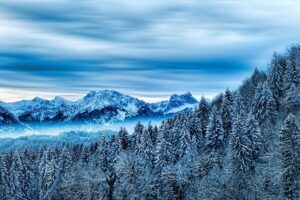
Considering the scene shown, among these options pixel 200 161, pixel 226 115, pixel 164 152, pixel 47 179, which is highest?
pixel 226 115

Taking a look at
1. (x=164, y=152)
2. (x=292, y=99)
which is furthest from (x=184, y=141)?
(x=292, y=99)

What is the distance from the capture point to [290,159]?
69750mm

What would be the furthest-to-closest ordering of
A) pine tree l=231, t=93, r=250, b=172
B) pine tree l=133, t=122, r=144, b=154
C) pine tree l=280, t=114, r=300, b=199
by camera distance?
pine tree l=133, t=122, r=144, b=154 < pine tree l=231, t=93, r=250, b=172 < pine tree l=280, t=114, r=300, b=199

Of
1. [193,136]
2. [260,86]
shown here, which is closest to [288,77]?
[260,86]

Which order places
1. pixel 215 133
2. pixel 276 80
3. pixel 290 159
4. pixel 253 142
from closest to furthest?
pixel 290 159 < pixel 253 142 < pixel 215 133 < pixel 276 80

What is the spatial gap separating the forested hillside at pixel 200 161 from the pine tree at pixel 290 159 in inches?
5.6

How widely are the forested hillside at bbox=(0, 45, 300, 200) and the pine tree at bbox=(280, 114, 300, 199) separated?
141mm

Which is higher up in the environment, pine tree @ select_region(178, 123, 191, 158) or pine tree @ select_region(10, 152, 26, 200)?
pine tree @ select_region(178, 123, 191, 158)

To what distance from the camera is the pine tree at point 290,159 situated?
67812 millimetres

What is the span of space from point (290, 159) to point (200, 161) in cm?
2488

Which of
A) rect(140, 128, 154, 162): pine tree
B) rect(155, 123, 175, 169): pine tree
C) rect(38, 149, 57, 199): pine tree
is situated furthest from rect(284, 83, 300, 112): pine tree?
rect(38, 149, 57, 199): pine tree

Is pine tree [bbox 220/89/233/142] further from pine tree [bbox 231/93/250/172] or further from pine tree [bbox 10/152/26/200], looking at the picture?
pine tree [bbox 10/152/26/200]

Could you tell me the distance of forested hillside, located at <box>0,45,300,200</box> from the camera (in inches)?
2843

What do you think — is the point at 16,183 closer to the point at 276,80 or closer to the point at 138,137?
the point at 138,137
